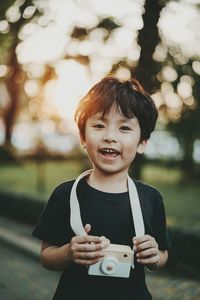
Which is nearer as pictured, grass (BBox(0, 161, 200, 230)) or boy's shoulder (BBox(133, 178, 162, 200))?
boy's shoulder (BBox(133, 178, 162, 200))

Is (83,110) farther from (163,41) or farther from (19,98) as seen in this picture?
(19,98)

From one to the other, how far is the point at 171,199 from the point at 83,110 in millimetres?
10474

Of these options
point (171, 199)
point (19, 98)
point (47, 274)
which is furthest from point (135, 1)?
point (19, 98)

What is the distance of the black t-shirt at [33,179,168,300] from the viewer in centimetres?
183

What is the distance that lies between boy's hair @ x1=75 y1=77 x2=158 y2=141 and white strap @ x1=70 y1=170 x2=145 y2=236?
0.26m

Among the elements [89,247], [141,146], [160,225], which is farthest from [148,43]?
[89,247]

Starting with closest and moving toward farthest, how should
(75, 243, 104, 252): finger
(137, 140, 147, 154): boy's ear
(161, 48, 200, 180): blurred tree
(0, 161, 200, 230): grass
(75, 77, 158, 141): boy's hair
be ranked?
(75, 243, 104, 252): finger, (75, 77, 158, 141): boy's hair, (137, 140, 147, 154): boy's ear, (161, 48, 200, 180): blurred tree, (0, 161, 200, 230): grass

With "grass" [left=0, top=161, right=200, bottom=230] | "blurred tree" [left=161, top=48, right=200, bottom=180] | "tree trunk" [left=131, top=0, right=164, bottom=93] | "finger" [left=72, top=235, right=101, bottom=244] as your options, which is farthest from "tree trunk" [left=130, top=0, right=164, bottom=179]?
"finger" [left=72, top=235, right=101, bottom=244]

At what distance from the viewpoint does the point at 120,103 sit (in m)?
1.88

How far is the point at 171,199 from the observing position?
39.8ft

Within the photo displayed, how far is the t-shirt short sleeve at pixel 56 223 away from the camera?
1.91 m

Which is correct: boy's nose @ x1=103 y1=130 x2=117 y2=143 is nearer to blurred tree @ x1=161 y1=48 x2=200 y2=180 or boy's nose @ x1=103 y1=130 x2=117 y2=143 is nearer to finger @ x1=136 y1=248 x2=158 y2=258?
finger @ x1=136 y1=248 x2=158 y2=258

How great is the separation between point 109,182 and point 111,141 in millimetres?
189

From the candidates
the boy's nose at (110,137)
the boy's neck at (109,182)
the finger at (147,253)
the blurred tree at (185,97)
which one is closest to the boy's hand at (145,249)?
the finger at (147,253)
